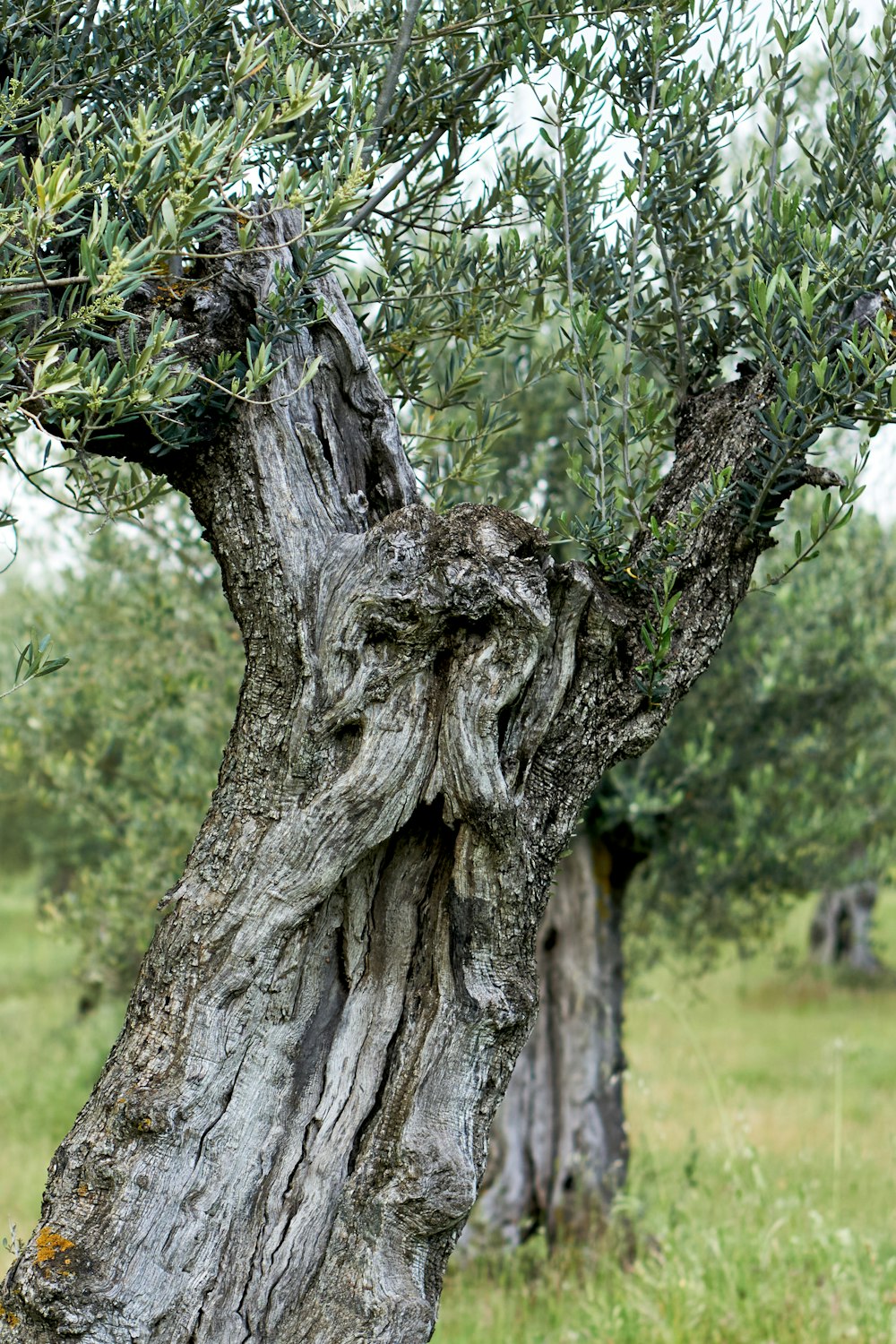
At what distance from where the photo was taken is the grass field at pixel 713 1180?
6.53m

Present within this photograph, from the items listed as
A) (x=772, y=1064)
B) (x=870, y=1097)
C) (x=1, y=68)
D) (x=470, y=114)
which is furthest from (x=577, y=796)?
(x=772, y=1064)

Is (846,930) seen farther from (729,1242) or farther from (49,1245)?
(49,1245)

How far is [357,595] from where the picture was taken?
3.26m

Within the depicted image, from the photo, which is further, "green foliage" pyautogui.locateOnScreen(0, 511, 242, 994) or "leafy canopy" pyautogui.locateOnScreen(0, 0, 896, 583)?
"green foliage" pyautogui.locateOnScreen(0, 511, 242, 994)

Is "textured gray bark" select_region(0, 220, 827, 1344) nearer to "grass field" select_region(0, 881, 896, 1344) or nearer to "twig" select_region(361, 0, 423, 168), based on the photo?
"twig" select_region(361, 0, 423, 168)

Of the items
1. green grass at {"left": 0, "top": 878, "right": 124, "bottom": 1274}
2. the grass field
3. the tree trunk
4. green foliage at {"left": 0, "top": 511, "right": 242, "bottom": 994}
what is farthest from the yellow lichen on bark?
the tree trunk

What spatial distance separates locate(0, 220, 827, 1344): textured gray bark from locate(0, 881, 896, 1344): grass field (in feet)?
12.2

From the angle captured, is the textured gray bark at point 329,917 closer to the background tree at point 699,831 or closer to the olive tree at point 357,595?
the olive tree at point 357,595

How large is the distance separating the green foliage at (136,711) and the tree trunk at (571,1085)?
300cm

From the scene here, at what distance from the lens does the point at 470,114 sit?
4074 millimetres

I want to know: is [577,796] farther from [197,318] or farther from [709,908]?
[709,908]

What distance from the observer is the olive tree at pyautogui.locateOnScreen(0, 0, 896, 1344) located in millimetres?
3150

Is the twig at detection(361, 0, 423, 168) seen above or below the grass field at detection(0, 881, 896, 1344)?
above

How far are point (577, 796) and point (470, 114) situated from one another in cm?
244
